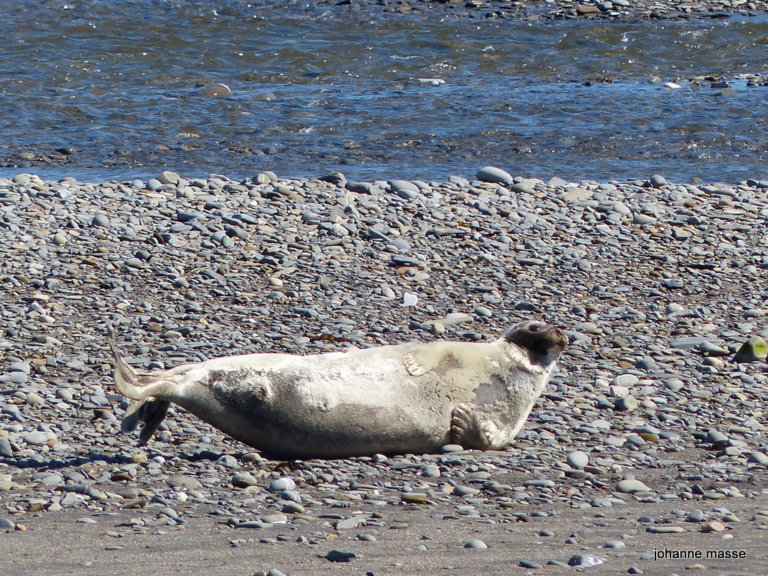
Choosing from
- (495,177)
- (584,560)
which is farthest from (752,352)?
(495,177)

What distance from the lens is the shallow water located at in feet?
42.1

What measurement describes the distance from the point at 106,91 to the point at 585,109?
6199 millimetres

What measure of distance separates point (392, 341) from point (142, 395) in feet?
7.78

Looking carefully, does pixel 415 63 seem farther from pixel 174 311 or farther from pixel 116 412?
pixel 116 412

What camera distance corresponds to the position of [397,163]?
12570 mm

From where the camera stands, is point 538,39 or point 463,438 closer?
point 463,438

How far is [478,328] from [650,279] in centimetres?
160

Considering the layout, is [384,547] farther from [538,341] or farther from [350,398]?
[538,341]

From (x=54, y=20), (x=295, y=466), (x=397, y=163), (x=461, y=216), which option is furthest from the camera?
(x=54, y=20)

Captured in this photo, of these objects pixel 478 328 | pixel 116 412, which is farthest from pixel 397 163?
pixel 116 412

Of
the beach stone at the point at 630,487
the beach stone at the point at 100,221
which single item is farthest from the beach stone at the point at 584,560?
the beach stone at the point at 100,221

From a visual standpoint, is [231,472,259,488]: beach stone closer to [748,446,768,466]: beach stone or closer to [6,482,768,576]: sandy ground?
[6,482,768,576]: sandy ground

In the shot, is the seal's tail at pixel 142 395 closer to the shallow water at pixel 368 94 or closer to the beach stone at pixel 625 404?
the beach stone at pixel 625 404

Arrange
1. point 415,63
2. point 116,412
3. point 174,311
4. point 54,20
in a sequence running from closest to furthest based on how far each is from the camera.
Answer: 1. point 116,412
2. point 174,311
3. point 415,63
4. point 54,20
